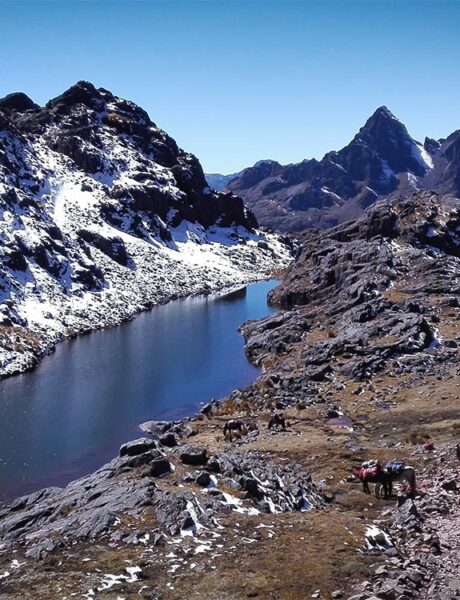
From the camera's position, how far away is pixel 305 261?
126m

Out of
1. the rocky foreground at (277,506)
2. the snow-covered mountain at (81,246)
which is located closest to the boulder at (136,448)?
the rocky foreground at (277,506)

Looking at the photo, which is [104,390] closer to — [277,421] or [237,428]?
[237,428]

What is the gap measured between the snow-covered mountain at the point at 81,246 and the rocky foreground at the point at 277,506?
141ft

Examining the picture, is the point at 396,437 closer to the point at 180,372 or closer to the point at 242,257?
the point at 180,372

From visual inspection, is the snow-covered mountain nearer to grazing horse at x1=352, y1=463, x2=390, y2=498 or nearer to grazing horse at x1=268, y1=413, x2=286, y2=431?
grazing horse at x1=268, y1=413, x2=286, y2=431

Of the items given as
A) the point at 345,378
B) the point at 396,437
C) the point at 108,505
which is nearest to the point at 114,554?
the point at 108,505

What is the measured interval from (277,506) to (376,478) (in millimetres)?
5094

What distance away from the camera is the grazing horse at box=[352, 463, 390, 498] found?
27.8 meters

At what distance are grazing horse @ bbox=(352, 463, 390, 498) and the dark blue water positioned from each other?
79.7 feet

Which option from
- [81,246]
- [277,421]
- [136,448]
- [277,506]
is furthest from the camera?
[81,246]

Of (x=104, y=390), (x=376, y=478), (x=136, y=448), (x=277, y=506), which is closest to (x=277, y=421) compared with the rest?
(x=136, y=448)

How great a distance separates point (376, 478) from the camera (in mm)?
28078

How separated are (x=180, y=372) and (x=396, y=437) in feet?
129

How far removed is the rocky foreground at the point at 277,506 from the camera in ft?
64.8
